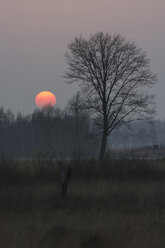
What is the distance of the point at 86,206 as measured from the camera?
10.8 m

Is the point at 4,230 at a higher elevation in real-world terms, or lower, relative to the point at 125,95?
lower

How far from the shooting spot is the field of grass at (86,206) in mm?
7531

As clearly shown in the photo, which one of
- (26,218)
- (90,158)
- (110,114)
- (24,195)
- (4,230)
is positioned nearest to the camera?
(4,230)

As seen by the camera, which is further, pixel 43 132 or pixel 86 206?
pixel 43 132

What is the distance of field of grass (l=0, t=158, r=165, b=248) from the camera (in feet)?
24.7

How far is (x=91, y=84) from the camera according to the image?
2955cm

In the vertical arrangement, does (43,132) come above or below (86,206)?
above

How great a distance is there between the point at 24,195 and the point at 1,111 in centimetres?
7466

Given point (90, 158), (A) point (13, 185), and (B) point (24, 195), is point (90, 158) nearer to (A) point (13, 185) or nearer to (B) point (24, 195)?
(A) point (13, 185)

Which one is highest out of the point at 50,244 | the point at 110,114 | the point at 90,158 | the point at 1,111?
the point at 1,111

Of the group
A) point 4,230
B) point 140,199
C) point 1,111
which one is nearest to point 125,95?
point 140,199

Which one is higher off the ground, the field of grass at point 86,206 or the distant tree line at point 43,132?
the distant tree line at point 43,132

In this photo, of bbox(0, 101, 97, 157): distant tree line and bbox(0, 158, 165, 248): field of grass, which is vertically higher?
bbox(0, 101, 97, 157): distant tree line

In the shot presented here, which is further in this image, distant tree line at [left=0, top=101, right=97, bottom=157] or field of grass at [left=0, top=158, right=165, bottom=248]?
distant tree line at [left=0, top=101, right=97, bottom=157]
